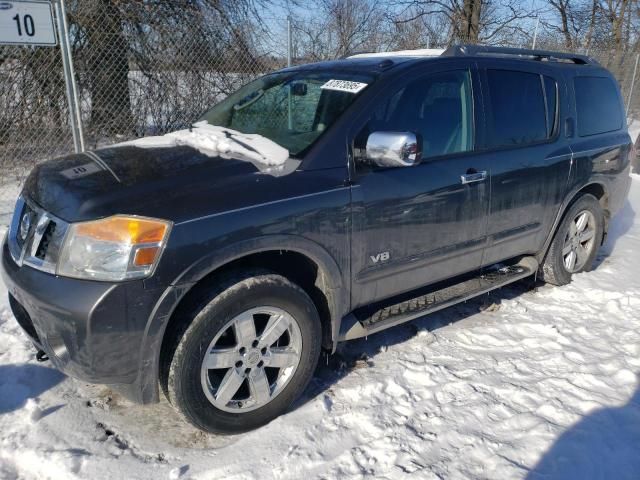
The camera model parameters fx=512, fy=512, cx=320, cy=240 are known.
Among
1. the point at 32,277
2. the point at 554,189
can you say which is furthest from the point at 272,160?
the point at 554,189

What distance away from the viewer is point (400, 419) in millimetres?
2773

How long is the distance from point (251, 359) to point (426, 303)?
1.29 meters

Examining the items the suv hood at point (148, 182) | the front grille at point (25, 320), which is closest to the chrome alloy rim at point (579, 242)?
the suv hood at point (148, 182)

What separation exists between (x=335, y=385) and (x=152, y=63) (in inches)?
244

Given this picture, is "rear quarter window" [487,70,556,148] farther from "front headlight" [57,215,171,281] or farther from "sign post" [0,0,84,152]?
"sign post" [0,0,84,152]

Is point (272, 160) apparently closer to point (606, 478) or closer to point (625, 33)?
point (606, 478)

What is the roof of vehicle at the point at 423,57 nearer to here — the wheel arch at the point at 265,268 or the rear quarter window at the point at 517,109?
the rear quarter window at the point at 517,109

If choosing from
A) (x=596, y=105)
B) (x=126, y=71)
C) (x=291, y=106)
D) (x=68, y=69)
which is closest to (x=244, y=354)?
(x=291, y=106)

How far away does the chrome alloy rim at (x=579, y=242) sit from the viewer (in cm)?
453

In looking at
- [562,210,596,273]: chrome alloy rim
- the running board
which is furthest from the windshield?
[562,210,596,273]: chrome alloy rim

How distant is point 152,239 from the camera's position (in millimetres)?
2197

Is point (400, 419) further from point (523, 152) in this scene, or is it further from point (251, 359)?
point (523, 152)

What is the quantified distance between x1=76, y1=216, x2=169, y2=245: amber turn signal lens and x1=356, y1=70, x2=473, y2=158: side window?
1248 mm

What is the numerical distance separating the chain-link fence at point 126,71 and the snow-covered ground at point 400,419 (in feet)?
12.6
